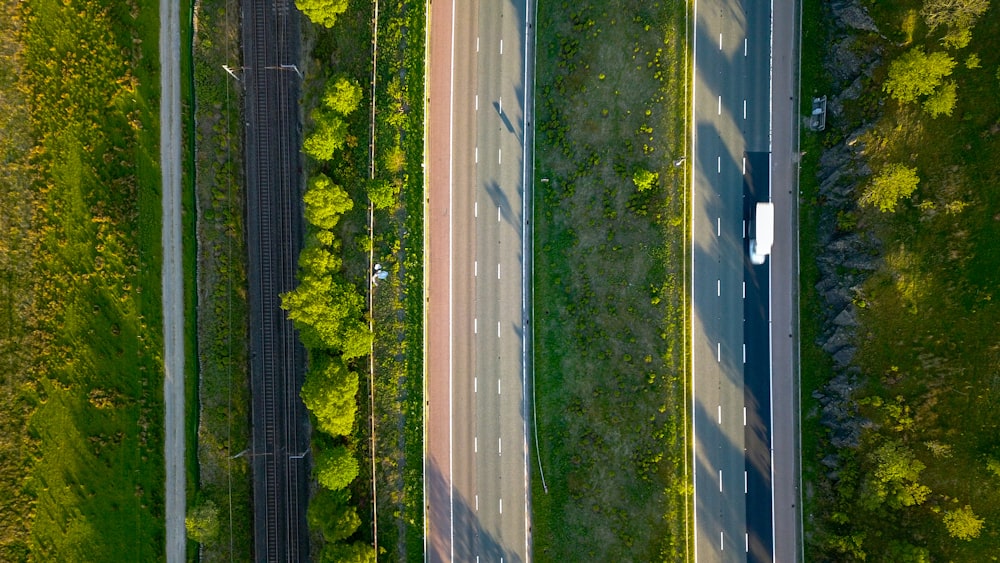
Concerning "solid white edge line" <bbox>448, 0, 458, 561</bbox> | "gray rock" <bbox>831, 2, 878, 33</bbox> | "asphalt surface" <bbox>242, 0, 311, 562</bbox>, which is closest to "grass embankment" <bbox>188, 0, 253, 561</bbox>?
"asphalt surface" <bbox>242, 0, 311, 562</bbox>

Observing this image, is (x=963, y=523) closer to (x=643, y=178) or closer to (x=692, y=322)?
(x=692, y=322)

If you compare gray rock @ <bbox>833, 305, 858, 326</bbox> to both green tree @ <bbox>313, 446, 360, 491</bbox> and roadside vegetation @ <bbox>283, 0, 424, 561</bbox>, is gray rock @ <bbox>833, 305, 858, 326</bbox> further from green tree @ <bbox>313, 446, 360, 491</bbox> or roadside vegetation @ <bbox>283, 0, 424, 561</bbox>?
green tree @ <bbox>313, 446, 360, 491</bbox>

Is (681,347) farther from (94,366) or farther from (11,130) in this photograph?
(11,130)

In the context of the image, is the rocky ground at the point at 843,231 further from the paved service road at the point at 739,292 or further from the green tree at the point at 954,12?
the green tree at the point at 954,12

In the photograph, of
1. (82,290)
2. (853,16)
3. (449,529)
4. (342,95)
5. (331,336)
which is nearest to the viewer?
(853,16)

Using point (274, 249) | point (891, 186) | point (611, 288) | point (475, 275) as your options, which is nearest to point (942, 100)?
point (891, 186)
